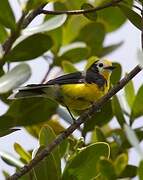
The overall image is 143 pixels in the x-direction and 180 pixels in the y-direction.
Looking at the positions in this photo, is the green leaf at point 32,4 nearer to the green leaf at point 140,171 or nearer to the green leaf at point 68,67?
the green leaf at point 140,171

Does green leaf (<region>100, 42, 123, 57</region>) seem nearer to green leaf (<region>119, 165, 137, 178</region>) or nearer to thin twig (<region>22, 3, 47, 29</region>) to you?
green leaf (<region>119, 165, 137, 178</region>)

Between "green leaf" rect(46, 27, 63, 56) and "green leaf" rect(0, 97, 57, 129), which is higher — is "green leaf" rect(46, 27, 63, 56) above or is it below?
above

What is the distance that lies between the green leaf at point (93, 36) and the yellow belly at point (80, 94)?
0.53 metres

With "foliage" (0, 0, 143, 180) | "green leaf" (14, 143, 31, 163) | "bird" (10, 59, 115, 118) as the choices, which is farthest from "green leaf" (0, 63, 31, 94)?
"bird" (10, 59, 115, 118)

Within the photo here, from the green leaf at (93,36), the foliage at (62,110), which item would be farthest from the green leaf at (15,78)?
the green leaf at (93,36)

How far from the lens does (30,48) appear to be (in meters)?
1.68

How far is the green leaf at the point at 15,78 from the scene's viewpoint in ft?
3.90

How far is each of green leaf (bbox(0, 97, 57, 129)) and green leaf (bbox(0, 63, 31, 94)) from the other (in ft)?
1.56

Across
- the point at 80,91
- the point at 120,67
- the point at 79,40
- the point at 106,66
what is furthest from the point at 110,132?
the point at 106,66

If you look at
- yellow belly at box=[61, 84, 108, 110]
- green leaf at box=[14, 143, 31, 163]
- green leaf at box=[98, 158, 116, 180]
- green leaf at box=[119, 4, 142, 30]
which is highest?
green leaf at box=[119, 4, 142, 30]

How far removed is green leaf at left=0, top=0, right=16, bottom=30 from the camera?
153cm

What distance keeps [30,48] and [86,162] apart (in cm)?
38

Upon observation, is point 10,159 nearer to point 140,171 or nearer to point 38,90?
point 140,171

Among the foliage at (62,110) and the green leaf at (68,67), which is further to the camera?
the green leaf at (68,67)
